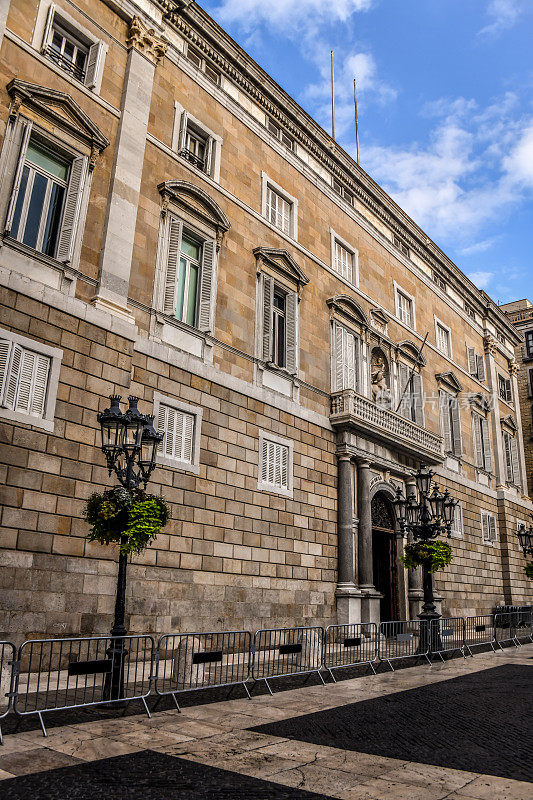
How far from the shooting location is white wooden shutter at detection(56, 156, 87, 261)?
13422mm

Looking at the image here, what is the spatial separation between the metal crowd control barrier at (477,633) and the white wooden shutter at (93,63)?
17.9 meters

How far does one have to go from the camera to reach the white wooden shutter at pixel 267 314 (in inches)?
723

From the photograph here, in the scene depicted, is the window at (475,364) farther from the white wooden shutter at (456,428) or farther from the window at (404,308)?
the window at (404,308)

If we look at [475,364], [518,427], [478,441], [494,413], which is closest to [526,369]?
[518,427]

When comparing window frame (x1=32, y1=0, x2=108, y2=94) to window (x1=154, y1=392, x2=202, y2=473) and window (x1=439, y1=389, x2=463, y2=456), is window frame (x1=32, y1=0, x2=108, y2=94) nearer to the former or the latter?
window (x1=154, y1=392, x2=202, y2=473)

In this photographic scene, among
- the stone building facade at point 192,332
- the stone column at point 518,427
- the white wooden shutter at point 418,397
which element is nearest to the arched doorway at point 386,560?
the stone building facade at point 192,332

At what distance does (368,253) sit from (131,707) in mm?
20120

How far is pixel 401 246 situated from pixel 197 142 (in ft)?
43.0

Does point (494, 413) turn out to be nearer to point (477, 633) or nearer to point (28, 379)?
point (477, 633)

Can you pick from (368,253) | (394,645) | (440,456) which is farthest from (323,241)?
(394,645)

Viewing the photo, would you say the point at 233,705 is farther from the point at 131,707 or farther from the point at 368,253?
the point at 368,253

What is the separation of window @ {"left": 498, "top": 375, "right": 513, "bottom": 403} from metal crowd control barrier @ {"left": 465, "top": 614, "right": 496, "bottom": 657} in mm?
18864

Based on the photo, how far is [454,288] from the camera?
1318 inches

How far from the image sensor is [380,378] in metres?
24.6
